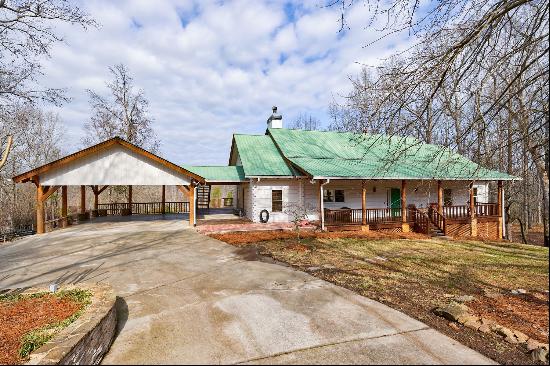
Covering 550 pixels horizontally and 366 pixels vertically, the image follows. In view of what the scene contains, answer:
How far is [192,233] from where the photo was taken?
44.7 ft

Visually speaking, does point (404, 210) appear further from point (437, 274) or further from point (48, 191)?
point (48, 191)

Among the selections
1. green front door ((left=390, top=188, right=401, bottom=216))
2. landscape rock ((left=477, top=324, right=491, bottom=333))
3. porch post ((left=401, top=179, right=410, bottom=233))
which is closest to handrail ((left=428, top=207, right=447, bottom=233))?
porch post ((left=401, top=179, right=410, bottom=233))

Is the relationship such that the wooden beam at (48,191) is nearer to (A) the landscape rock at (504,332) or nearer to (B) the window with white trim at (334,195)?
(B) the window with white trim at (334,195)

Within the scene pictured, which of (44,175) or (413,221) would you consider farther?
(413,221)

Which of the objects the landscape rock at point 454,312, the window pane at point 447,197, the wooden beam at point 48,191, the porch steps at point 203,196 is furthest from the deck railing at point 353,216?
the wooden beam at point 48,191

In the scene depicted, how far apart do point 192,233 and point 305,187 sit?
707cm

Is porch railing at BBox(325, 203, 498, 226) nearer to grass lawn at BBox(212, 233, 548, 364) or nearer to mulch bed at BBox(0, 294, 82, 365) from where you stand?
grass lawn at BBox(212, 233, 548, 364)

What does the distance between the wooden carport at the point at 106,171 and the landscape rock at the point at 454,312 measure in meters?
12.9

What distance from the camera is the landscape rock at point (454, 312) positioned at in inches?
179

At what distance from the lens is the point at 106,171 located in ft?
48.1

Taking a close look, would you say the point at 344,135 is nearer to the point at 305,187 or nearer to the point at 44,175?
the point at 305,187

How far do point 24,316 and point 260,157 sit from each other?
47.3 ft

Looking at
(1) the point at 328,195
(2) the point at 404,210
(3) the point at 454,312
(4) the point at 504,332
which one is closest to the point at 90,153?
(1) the point at 328,195

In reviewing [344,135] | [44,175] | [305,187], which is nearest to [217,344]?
[305,187]
